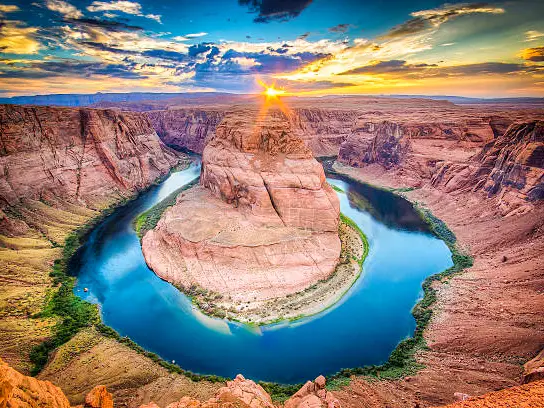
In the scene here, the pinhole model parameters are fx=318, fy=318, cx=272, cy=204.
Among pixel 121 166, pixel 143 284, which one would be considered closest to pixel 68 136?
pixel 121 166

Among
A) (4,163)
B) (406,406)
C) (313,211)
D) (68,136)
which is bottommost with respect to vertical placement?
(406,406)

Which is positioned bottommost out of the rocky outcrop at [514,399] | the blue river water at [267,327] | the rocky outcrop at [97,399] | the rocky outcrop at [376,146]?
the blue river water at [267,327]

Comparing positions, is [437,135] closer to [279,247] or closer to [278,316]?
[279,247]

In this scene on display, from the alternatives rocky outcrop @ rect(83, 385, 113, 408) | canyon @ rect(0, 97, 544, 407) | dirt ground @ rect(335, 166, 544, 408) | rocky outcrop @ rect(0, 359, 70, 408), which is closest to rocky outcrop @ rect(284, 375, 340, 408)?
dirt ground @ rect(335, 166, 544, 408)

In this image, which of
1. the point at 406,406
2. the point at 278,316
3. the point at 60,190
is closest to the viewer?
the point at 406,406

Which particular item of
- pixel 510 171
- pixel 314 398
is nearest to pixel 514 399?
pixel 314 398

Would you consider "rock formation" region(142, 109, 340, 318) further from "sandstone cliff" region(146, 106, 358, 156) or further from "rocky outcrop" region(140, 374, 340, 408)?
"sandstone cliff" region(146, 106, 358, 156)

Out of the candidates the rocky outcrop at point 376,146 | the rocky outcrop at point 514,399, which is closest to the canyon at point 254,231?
the rocky outcrop at point 514,399

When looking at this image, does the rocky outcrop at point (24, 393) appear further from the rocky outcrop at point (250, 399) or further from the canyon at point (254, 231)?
the canyon at point (254, 231)

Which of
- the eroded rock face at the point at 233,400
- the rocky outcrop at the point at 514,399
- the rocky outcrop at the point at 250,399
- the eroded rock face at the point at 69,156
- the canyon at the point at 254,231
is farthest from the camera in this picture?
the eroded rock face at the point at 69,156
